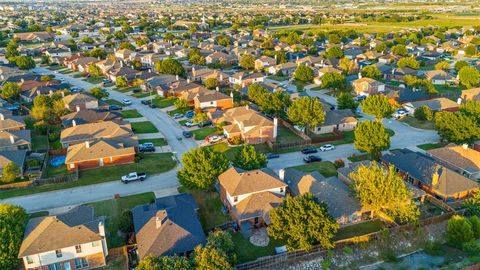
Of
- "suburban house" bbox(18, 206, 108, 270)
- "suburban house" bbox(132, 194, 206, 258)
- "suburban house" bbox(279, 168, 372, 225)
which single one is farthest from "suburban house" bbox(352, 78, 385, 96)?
"suburban house" bbox(18, 206, 108, 270)

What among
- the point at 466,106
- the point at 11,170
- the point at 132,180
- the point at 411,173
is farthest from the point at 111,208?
the point at 466,106

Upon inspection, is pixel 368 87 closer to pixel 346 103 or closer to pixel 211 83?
pixel 346 103

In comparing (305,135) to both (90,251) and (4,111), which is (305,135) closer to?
(90,251)

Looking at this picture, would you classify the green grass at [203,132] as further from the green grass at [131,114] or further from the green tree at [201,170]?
the green tree at [201,170]

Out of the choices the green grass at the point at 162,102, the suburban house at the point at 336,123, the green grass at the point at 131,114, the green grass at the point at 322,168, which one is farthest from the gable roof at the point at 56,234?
the green grass at the point at 162,102

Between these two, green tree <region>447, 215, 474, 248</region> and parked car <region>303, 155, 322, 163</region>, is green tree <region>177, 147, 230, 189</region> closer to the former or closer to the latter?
parked car <region>303, 155, 322, 163</region>

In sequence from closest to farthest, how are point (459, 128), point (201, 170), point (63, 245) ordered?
point (63, 245), point (201, 170), point (459, 128)

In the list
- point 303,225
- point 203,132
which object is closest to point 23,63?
point 203,132
